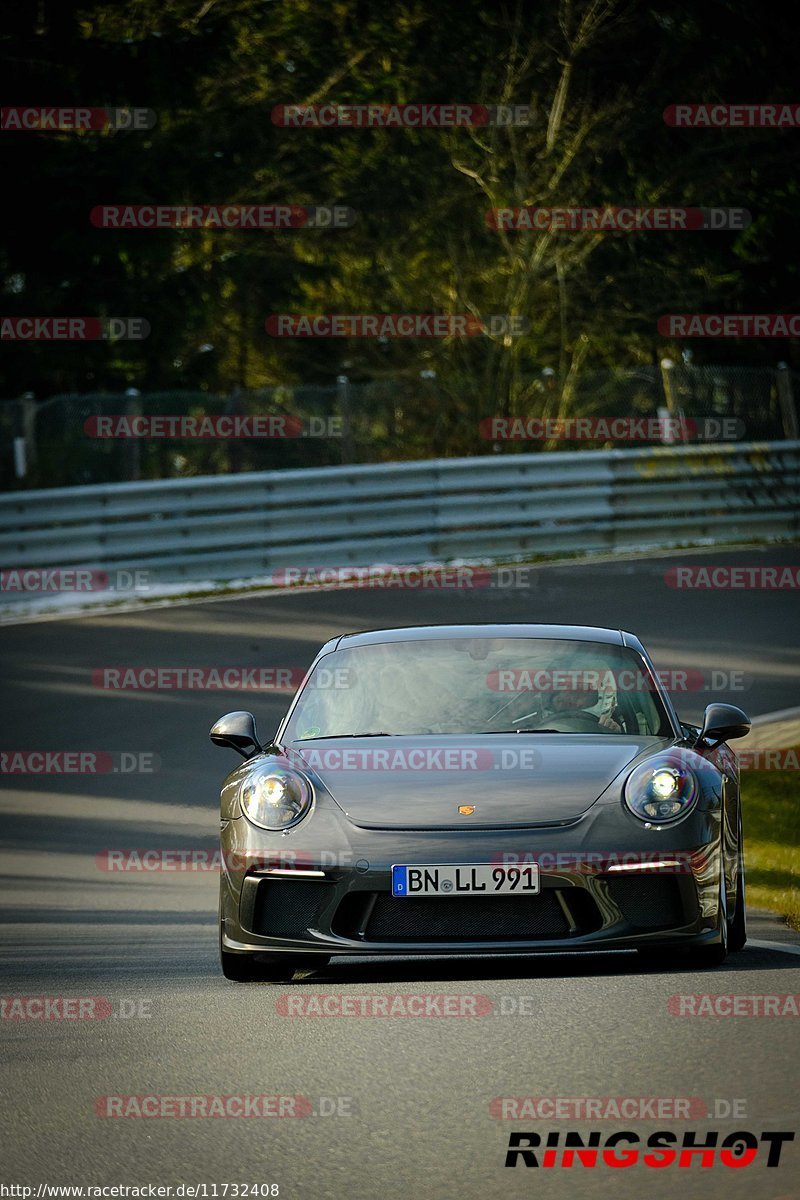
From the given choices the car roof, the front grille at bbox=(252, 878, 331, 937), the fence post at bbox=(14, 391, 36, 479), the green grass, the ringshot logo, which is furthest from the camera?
the fence post at bbox=(14, 391, 36, 479)

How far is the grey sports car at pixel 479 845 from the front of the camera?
7.39 metres

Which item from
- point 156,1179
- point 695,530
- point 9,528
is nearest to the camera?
point 156,1179

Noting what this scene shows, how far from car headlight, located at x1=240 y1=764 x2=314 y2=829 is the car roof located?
1323 millimetres

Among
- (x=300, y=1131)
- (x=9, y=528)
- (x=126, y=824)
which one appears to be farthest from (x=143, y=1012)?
(x=9, y=528)

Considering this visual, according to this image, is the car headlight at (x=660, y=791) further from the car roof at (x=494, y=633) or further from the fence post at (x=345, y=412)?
the fence post at (x=345, y=412)

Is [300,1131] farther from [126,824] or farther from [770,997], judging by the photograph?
[126,824]

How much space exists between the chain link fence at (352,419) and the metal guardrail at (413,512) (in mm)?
1330

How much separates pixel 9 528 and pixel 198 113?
1117cm

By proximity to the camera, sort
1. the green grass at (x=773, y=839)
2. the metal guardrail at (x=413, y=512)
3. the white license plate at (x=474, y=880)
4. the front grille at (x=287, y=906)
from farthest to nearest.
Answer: the metal guardrail at (x=413, y=512), the green grass at (x=773, y=839), the front grille at (x=287, y=906), the white license plate at (x=474, y=880)

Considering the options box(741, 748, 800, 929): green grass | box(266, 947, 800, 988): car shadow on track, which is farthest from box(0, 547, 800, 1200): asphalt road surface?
box(741, 748, 800, 929): green grass

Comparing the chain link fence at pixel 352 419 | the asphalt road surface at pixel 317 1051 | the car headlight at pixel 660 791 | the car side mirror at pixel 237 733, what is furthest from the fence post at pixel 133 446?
the car headlight at pixel 660 791

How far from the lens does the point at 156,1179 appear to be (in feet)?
17.5

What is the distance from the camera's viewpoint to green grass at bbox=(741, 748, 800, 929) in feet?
37.5

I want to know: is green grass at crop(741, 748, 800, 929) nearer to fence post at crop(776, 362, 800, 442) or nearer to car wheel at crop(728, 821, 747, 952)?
car wheel at crop(728, 821, 747, 952)
